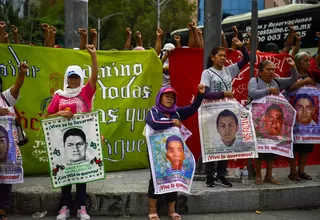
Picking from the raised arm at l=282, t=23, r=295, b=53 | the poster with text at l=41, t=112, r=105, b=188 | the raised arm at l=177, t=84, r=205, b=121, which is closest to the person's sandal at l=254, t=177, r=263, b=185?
the raised arm at l=177, t=84, r=205, b=121

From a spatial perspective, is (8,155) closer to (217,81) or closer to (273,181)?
(217,81)

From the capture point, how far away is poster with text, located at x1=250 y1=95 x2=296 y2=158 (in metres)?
5.63

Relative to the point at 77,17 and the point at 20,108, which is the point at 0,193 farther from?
the point at 77,17

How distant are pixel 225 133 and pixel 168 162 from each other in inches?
40.7

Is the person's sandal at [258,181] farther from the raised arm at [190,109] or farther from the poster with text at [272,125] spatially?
the raised arm at [190,109]

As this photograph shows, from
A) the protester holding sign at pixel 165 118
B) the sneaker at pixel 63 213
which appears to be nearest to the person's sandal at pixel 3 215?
the sneaker at pixel 63 213

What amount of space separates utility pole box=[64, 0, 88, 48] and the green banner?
60 cm

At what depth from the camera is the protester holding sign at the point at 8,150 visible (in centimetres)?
464

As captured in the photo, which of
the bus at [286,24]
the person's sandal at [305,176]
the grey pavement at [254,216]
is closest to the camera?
the grey pavement at [254,216]

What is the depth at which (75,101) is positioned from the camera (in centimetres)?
478

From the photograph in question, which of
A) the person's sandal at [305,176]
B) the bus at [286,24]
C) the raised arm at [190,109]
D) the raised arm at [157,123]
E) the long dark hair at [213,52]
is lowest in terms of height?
the person's sandal at [305,176]

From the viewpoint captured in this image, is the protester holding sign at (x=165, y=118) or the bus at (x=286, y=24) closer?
the protester holding sign at (x=165, y=118)

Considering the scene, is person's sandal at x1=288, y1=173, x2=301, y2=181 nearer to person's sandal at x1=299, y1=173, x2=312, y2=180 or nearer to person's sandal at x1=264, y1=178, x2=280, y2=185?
person's sandal at x1=299, y1=173, x2=312, y2=180

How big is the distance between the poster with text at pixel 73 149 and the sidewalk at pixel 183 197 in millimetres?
417
